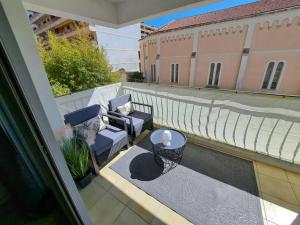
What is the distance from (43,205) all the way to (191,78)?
31.3 feet

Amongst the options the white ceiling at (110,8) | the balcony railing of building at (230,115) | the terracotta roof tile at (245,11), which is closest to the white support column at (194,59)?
the terracotta roof tile at (245,11)

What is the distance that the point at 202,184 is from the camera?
Answer: 5.84ft

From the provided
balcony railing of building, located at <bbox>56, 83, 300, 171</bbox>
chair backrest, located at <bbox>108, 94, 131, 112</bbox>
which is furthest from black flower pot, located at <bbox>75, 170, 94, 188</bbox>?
balcony railing of building, located at <bbox>56, 83, 300, 171</bbox>

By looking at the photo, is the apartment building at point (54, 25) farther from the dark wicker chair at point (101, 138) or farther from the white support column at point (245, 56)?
the white support column at point (245, 56)

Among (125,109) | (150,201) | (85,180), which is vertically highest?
(125,109)

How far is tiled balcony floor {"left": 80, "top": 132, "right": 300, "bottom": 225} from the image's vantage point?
142cm

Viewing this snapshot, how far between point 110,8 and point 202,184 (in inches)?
126

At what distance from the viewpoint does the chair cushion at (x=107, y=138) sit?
193 cm

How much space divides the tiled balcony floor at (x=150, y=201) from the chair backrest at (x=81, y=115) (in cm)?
97

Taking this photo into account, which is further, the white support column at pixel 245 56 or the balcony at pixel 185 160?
the white support column at pixel 245 56

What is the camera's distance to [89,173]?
73.8 inches

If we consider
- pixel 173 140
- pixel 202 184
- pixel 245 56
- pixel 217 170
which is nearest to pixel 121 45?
pixel 245 56

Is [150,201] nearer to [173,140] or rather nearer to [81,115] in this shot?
[173,140]

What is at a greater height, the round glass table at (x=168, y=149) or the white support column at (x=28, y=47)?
the white support column at (x=28, y=47)
